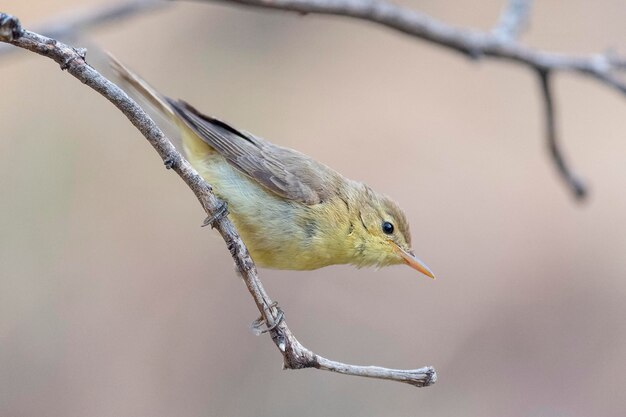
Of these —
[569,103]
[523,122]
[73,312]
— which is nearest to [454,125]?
[523,122]

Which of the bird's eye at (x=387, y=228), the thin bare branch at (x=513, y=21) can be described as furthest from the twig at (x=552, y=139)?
the bird's eye at (x=387, y=228)

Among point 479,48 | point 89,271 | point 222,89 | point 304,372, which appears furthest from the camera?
point 222,89

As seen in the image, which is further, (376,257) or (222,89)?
(222,89)

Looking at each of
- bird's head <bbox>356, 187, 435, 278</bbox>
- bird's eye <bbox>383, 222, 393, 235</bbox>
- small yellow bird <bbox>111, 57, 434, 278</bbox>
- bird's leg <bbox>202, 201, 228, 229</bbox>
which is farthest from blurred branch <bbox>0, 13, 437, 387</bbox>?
bird's eye <bbox>383, 222, 393, 235</bbox>

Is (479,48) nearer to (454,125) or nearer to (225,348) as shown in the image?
(225,348)

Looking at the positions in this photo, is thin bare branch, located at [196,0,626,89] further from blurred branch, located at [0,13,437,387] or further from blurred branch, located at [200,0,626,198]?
blurred branch, located at [0,13,437,387]

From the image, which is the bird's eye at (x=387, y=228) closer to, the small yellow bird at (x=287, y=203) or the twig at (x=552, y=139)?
the small yellow bird at (x=287, y=203)
